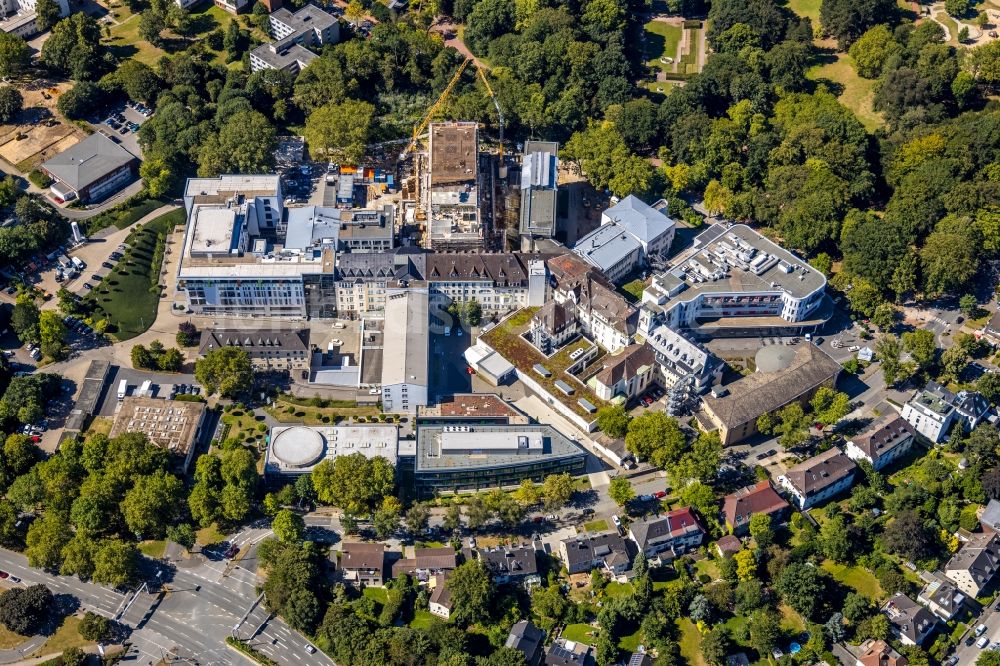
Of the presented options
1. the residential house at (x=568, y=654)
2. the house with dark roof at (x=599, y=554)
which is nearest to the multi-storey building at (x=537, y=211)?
the house with dark roof at (x=599, y=554)

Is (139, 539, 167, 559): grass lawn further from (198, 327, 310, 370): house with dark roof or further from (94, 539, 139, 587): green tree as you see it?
(198, 327, 310, 370): house with dark roof

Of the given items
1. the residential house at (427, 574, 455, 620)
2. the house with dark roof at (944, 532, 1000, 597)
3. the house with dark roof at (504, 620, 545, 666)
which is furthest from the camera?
the house with dark roof at (944, 532, 1000, 597)

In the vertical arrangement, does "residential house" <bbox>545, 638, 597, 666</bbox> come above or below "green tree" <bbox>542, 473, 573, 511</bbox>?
below

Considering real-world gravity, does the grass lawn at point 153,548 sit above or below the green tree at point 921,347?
below

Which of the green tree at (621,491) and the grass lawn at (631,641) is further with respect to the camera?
the green tree at (621,491)

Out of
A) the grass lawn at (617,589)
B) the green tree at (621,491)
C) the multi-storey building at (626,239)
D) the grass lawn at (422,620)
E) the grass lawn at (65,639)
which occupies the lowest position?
the grass lawn at (65,639)

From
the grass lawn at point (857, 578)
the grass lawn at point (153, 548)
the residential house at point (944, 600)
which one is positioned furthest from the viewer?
the grass lawn at point (153, 548)

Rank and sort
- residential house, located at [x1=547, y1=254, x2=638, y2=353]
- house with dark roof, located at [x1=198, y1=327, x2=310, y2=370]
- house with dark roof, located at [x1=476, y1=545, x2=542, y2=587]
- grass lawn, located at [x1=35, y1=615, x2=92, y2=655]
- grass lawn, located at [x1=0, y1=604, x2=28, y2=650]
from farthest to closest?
residential house, located at [x1=547, y1=254, x2=638, y2=353] < house with dark roof, located at [x1=198, y1=327, x2=310, y2=370] < house with dark roof, located at [x1=476, y1=545, x2=542, y2=587] < grass lawn, located at [x1=0, y1=604, x2=28, y2=650] < grass lawn, located at [x1=35, y1=615, x2=92, y2=655]

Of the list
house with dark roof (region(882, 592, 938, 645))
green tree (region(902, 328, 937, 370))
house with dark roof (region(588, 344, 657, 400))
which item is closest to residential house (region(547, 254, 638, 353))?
house with dark roof (region(588, 344, 657, 400))

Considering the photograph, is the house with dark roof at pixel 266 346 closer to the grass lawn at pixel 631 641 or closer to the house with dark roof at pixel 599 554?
the house with dark roof at pixel 599 554
